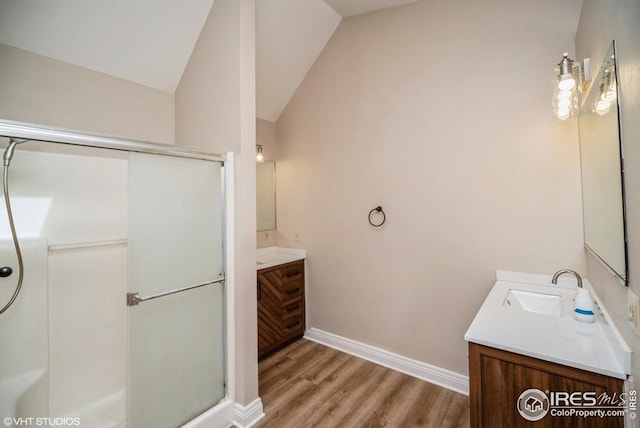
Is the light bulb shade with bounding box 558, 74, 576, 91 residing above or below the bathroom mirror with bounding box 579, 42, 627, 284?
above

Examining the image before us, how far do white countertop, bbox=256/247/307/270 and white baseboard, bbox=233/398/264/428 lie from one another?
1.31 metres

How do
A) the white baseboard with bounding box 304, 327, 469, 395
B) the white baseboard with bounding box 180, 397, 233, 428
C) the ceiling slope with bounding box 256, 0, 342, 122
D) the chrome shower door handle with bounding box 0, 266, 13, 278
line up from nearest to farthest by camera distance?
1. the chrome shower door handle with bounding box 0, 266, 13, 278
2. the white baseboard with bounding box 180, 397, 233, 428
3. the white baseboard with bounding box 304, 327, 469, 395
4. the ceiling slope with bounding box 256, 0, 342, 122

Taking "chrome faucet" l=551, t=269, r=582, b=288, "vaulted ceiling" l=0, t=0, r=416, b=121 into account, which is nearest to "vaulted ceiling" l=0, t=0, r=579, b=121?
"vaulted ceiling" l=0, t=0, r=416, b=121

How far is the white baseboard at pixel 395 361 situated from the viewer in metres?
2.34

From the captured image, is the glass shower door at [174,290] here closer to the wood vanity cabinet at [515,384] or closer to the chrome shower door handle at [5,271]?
the chrome shower door handle at [5,271]

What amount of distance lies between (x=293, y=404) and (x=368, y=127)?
2459 millimetres

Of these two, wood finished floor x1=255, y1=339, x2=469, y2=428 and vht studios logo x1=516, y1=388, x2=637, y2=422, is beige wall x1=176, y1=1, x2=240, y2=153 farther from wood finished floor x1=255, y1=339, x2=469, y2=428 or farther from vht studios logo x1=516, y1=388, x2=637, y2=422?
vht studios logo x1=516, y1=388, x2=637, y2=422

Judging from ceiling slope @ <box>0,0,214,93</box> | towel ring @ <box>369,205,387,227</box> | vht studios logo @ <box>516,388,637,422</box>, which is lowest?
vht studios logo @ <box>516,388,637,422</box>

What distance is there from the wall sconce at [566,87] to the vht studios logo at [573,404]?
1.46 metres

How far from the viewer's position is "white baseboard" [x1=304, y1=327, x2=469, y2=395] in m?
2.34

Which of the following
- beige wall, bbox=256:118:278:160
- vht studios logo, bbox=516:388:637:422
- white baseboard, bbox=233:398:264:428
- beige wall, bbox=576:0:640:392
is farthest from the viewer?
beige wall, bbox=256:118:278:160

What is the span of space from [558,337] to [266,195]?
2.89 m

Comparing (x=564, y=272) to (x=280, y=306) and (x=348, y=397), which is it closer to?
(x=348, y=397)

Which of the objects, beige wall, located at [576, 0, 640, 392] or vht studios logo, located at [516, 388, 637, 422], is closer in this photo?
beige wall, located at [576, 0, 640, 392]
